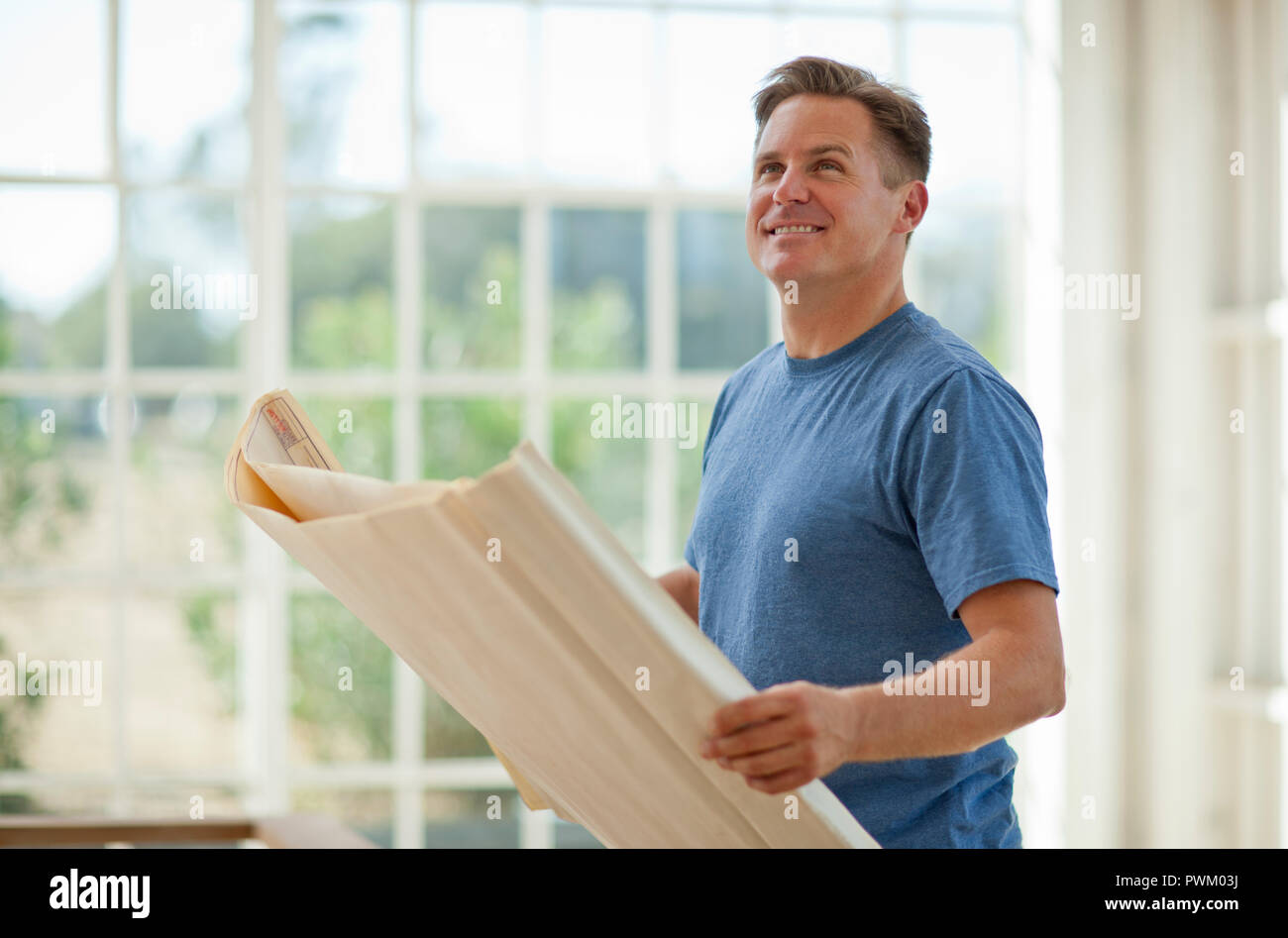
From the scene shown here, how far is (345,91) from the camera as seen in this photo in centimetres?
278

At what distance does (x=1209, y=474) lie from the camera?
9.20 ft

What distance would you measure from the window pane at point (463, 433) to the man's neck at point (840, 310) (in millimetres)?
1587

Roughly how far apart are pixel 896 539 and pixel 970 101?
220 cm

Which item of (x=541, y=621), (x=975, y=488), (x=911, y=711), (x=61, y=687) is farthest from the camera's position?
(x=61, y=687)

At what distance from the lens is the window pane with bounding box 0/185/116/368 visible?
2.67m

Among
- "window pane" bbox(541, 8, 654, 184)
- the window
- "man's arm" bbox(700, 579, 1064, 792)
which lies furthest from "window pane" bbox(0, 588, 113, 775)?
"man's arm" bbox(700, 579, 1064, 792)

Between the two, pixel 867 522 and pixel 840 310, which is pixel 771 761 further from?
pixel 840 310

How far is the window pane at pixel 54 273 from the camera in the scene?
267 cm

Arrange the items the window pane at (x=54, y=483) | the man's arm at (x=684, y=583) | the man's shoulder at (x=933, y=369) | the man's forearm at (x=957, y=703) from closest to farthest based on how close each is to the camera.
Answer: the man's forearm at (x=957, y=703), the man's shoulder at (x=933, y=369), the man's arm at (x=684, y=583), the window pane at (x=54, y=483)

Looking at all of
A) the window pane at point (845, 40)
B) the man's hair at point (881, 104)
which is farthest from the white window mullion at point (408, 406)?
the man's hair at point (881, 104)

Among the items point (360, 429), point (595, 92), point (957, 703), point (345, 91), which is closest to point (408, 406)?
point (360, 429)

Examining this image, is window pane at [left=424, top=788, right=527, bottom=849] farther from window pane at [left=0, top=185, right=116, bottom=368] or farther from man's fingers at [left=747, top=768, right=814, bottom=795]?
man's fingers at [left=747, top=768, right=814, bottom=795]

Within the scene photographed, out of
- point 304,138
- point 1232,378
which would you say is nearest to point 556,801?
point 304,138

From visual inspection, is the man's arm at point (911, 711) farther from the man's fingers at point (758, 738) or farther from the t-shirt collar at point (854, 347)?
the t-shirt collar at point (854, 347)
